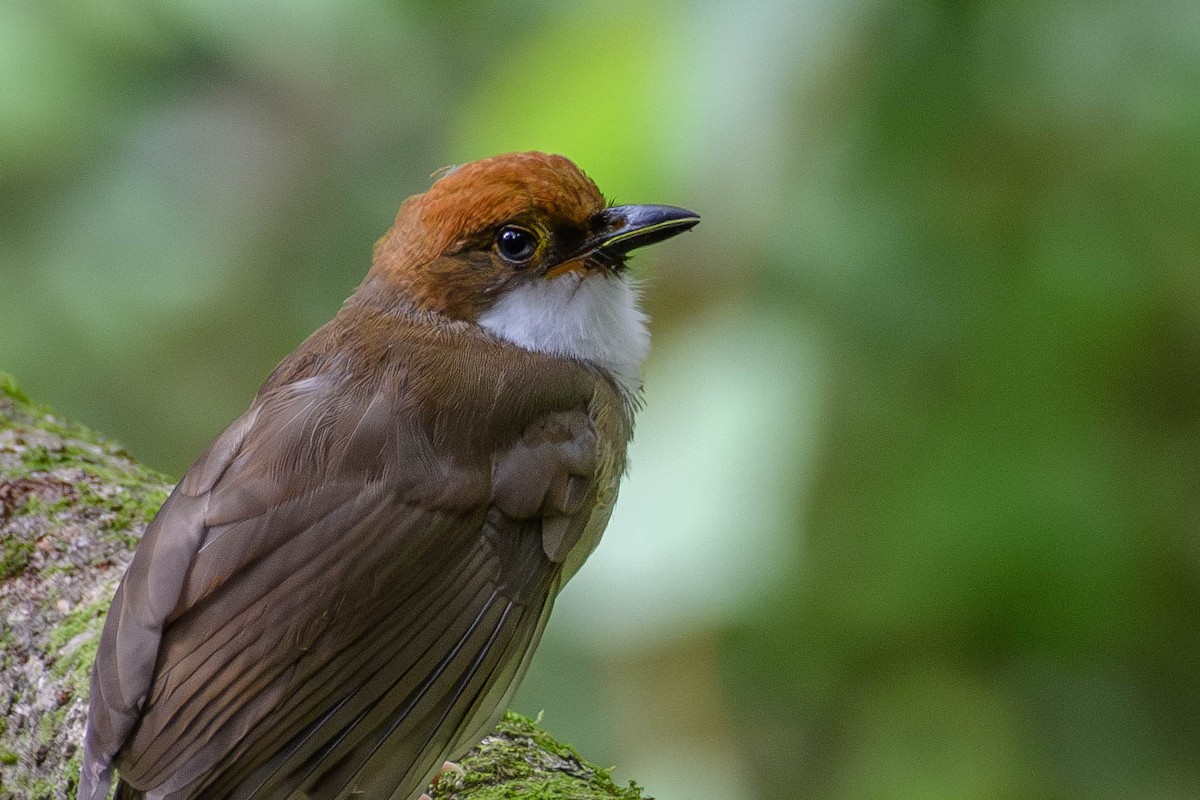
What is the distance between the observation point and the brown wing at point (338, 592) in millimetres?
2746

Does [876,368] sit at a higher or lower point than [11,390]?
higher

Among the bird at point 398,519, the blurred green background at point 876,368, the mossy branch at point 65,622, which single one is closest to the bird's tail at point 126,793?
the bird at point 398,519

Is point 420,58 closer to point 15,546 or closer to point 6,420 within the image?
point 6,420

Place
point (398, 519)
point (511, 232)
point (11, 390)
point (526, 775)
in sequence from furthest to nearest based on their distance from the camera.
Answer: point (11, 390) < point (511, 232) < point (526, 775) < point (398, 519)

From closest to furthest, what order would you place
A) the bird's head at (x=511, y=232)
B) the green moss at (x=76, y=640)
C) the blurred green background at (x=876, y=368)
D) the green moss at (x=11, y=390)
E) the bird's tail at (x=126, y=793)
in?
the bird's tail at (x=126, y=793)
the green moss at (x=76, y=640)
the bird's head at (x=511, y=232)
the blurred green background at (x=876, y=368)
the green moss at (x=11, y=390)

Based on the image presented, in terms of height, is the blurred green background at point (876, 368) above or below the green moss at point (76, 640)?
above

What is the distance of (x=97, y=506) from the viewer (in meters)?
3.57

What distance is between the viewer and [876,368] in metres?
4.04

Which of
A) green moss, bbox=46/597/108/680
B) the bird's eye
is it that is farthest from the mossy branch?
the bird's eye

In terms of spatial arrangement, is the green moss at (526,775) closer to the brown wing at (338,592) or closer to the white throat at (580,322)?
the brown wing at (338,592)

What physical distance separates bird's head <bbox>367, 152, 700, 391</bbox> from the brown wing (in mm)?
266

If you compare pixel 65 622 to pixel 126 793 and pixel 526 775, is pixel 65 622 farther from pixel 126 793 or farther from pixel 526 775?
pixel 526 775

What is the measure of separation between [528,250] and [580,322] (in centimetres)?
22

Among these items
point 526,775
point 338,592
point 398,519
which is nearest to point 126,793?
point 338,592
